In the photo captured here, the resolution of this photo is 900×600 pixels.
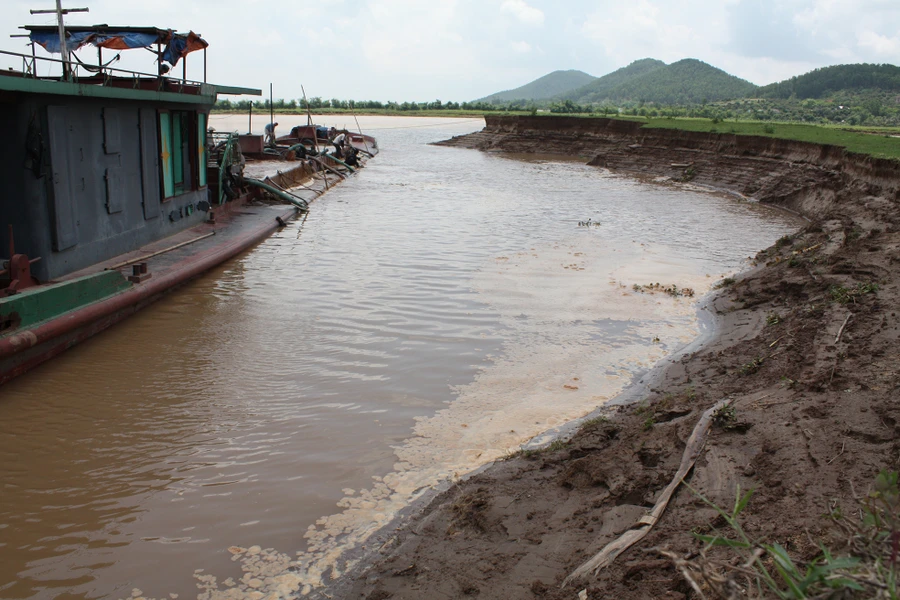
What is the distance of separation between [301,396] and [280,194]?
45.2 feet

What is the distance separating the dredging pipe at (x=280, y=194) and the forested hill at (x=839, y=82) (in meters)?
89.1

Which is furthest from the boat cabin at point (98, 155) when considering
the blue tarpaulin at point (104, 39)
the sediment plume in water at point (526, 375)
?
the sediment plume in water at point (526, 375)

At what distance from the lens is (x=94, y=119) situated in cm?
1039

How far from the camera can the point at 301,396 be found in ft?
24.7

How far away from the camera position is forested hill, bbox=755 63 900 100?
90725 millimetres

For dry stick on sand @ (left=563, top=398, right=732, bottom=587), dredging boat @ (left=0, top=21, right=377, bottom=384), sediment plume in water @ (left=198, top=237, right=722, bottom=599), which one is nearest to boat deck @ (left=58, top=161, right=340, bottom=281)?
dredging boat @ (left=0, top=21, right=377, bottom=384)

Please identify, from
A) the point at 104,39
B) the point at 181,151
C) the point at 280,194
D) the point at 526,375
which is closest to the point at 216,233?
the point at 181,151

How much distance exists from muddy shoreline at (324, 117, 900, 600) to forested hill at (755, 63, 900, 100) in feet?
313

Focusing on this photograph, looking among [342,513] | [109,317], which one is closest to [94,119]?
[109,317]

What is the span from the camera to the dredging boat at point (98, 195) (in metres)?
8.35

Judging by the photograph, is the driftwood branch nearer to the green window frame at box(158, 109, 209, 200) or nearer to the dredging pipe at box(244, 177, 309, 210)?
the green window frame at box(158, 109, 209, 200)

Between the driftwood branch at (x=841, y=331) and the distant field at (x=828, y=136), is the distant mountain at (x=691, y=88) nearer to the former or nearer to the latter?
the distant field at (x=828, y=136)

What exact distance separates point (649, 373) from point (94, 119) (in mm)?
8403

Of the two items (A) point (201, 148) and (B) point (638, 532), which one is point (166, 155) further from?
(B) point (638, 532)
